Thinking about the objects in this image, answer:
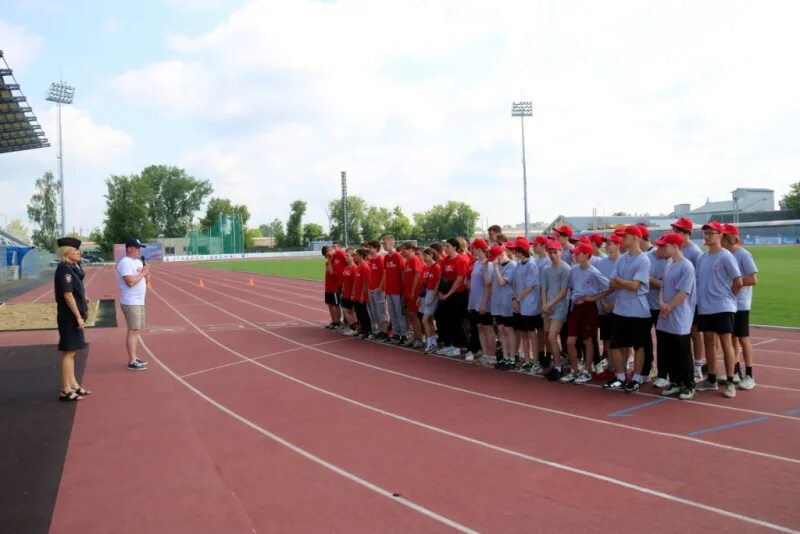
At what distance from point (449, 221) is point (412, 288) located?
100 meters

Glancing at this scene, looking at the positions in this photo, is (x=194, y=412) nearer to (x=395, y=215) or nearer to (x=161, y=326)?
(x=161, y=326)

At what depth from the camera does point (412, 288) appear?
10.6 metres

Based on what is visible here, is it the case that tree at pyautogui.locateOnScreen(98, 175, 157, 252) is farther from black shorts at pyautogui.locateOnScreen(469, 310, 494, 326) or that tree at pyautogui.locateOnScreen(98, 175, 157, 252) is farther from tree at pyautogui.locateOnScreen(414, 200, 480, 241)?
black shorts at pyautogui.locateOnScreen(469, 310, 494, 326)

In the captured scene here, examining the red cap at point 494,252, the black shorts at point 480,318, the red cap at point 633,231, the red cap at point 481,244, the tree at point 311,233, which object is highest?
the tree at point 311,233

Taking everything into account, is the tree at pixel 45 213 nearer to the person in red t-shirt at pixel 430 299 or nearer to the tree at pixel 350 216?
the tree at pixel 350 216

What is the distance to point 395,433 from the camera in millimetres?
5734

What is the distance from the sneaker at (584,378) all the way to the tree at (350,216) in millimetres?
102531

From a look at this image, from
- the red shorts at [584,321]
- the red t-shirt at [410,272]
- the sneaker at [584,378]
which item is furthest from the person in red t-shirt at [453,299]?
the sneaker at [584,378]

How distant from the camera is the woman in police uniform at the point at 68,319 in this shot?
6.97 metres

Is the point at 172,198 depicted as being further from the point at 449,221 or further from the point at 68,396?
the point at 68,396

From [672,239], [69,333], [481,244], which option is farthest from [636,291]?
[69,333]

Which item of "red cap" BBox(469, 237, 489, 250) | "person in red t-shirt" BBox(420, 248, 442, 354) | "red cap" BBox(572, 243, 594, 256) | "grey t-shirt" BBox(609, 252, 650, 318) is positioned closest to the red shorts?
"grey t-shirt" BBox(609, 252, 650, 318)

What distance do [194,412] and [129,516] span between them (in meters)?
2.64

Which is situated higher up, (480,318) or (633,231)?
(633,231)
